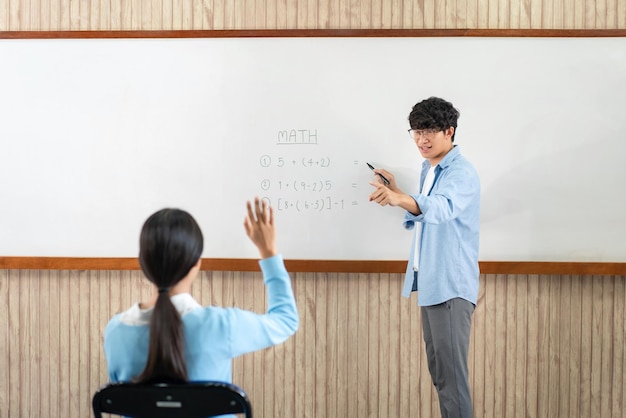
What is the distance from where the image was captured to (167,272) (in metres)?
1.17

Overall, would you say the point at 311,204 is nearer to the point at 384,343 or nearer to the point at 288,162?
the point at 288,162

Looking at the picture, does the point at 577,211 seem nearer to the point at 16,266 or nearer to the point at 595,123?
the point at 595,123

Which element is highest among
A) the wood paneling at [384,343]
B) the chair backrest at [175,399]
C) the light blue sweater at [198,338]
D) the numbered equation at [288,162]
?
the numbered equation at [288,162]

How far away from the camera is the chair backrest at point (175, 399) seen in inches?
42.1

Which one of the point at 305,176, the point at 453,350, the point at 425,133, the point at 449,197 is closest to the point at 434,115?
the point at 425,133

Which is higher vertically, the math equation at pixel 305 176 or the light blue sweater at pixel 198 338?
the math equation at pixel 305 176

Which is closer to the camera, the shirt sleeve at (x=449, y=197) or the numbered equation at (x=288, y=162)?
the shirt sleeve at (x=449, y=197)

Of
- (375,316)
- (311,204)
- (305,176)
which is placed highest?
(305,176)

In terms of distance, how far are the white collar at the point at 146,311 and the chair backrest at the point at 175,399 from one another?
0.44 feet

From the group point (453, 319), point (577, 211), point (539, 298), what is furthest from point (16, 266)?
point (577, 211)

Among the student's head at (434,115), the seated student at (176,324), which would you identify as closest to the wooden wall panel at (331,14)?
the student's head at (434,115)

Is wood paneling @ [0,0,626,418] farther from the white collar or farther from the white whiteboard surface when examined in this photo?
the white collar

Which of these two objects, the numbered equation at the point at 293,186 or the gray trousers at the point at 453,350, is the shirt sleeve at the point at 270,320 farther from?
the numbered equation at the point at 293,186

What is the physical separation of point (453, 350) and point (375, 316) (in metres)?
0.49
